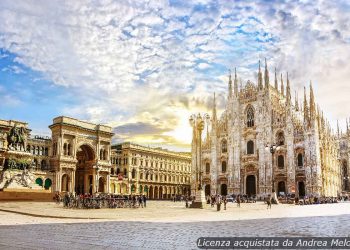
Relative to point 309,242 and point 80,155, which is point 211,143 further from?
point 309,242

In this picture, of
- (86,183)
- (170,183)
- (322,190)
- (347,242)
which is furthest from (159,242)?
(170,183)

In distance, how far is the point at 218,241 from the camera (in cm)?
945

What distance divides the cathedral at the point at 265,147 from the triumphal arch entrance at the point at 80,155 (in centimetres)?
1739

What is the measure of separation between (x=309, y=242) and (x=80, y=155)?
6299 centimetres

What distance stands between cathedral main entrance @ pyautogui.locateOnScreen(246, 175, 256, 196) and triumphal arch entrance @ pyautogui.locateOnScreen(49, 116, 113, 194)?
2556 cm

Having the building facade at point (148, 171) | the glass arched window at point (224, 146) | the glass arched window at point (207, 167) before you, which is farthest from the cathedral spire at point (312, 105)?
the building facade at point (148, 171)

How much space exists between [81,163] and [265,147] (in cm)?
3421

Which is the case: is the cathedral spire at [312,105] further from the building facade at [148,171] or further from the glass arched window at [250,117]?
the building facade at [148,171]

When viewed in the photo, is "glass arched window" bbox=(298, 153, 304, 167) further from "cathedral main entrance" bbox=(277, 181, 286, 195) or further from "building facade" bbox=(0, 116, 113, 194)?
"building facade" bbox=(0, 116, 113, 194)

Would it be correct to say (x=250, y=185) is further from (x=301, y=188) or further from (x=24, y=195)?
(x=24, y=195)

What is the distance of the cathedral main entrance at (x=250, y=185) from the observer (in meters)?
63.7

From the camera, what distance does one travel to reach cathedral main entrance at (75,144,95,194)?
64875mm

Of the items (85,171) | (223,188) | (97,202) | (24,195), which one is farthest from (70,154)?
(97,202)

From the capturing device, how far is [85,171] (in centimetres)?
6600
